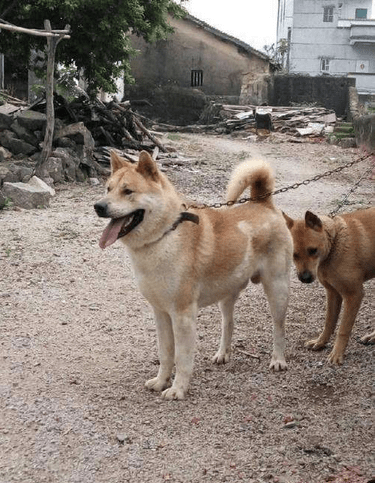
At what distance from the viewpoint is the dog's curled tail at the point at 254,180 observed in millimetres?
5156

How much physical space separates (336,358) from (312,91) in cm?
2610

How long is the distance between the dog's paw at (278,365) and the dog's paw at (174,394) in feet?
2.99

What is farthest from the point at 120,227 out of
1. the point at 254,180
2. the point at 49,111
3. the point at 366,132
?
the point at 366,132

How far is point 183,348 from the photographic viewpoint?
4527 mm

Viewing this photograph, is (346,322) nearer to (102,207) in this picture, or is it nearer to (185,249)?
(185,249)

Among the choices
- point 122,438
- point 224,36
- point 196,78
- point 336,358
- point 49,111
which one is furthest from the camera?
point 196,78

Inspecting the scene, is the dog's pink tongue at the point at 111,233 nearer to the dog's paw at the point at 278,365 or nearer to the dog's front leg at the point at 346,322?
the dog's paw at the point at 278,365

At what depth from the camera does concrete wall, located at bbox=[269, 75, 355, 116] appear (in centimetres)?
2948

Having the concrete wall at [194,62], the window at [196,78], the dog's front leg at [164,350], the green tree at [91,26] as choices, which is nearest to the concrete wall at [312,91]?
the concrete wall at [194,62]

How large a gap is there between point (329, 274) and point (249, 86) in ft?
86.8

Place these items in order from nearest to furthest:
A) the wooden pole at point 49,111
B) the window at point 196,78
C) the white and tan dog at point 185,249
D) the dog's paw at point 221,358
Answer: the white and tan dog at point 185,249, the dog's paw at point 221,358, the wooden pole at point 49,111, the window at point 196,78

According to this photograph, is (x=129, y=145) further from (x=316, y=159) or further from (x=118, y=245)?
(x=118, y=245)

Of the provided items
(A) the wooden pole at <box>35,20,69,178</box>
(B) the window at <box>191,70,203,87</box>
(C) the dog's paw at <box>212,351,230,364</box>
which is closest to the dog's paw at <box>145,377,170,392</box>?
(C) the dog's paw at <box>212,351,230,364</box>

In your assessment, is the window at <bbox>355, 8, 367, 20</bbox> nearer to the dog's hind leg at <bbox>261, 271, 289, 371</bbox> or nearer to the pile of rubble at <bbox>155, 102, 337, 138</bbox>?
the pile of rubble at <bbox>155, 102, 337, 138</bbox>
